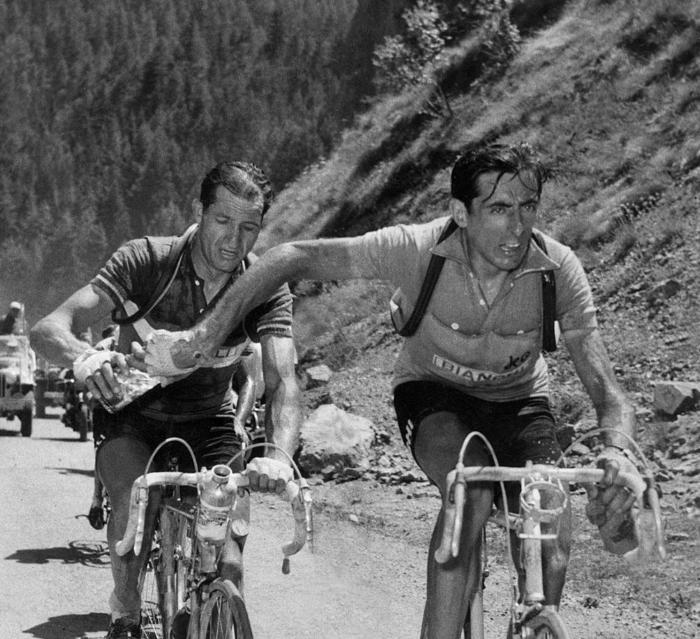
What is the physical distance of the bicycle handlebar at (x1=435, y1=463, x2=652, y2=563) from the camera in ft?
12.5

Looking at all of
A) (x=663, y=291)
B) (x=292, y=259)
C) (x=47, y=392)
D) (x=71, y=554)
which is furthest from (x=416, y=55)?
(x=292, y=259)

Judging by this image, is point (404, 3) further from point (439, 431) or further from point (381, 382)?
point (439, 431)

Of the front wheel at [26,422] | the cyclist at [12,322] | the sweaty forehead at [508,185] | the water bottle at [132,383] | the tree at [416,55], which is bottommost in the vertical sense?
the water bottle at [132,383]

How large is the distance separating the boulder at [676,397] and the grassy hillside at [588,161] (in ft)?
2.61

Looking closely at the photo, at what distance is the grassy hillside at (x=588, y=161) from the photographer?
51.9 feet

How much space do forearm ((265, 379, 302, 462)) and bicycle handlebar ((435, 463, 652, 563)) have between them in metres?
0.91

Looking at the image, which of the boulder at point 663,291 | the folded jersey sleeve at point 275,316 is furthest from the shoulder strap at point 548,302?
the boulder at point 663,291

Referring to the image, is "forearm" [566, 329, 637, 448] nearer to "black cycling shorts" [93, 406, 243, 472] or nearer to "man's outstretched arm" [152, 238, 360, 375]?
"man's outstretched arm" [152, 238, 360, 375]

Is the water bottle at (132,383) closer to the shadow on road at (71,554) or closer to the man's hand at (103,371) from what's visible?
the man's hand at (103,371)

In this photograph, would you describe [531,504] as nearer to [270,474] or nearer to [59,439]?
[270,474]

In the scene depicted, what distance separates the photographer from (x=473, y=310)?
15.8ft

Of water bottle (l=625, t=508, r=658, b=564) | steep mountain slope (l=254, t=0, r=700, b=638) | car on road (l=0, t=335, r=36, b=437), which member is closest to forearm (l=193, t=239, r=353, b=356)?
water bottle (l=625, t=508, r=658, b=564)

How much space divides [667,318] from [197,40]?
71311 millimetres

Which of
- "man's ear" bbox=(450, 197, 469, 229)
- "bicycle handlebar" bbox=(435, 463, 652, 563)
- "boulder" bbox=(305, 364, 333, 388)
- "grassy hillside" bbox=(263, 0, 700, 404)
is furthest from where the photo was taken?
"boulder" bbox=(305, 364, 333, 388)
